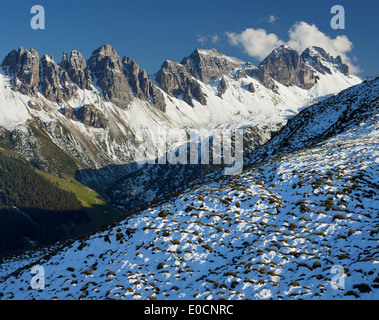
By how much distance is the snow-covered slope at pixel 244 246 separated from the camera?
17.5 meters

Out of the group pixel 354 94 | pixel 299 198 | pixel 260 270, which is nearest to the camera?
pixel 260 270

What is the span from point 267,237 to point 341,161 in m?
19.0

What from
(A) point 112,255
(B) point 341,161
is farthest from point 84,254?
(B) point 341,161

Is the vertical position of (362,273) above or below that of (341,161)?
below

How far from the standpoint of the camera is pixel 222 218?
26.4 meters

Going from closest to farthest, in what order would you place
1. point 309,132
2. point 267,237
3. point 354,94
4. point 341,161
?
point 267,237 < point 341,161 < point 309,132 < point 354,94

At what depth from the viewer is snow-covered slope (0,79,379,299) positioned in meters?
17.5

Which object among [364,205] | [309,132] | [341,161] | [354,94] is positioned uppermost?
[354,94]

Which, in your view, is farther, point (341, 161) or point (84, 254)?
point (341, 161)

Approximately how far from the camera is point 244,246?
72.9 ft
